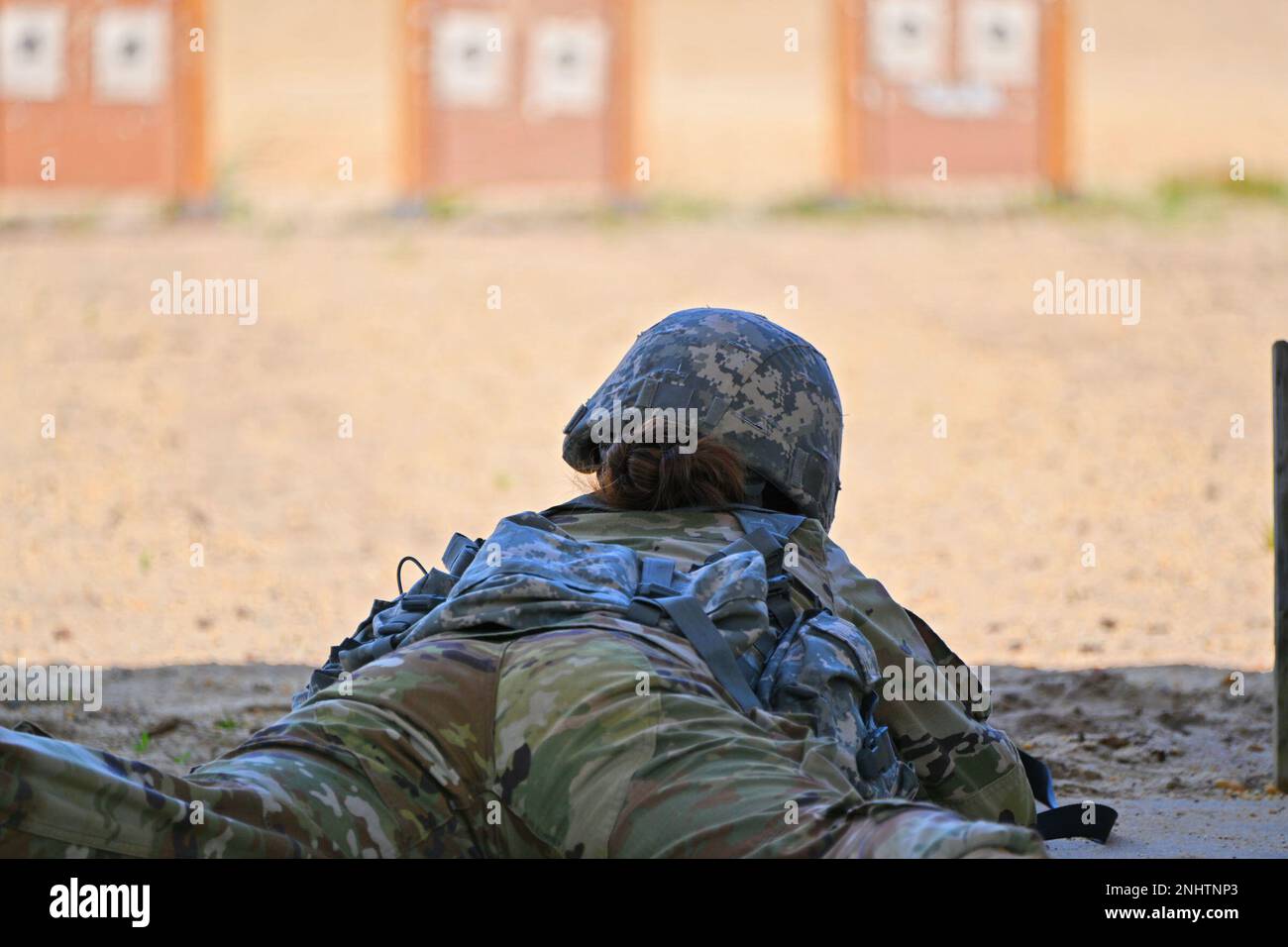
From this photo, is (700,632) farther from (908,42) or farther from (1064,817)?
(908,42)

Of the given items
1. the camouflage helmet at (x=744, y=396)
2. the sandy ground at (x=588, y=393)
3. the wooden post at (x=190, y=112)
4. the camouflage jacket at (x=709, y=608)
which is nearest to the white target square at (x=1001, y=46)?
the sandy ground at (x=588, y=393)

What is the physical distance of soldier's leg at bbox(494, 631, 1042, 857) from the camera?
7.80 feet

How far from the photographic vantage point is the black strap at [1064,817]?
3523 millimetres

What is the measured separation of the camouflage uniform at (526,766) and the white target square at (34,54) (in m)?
9.90

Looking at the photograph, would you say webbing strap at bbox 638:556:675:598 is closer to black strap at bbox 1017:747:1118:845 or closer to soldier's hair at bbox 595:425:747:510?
soldier's hair at bbox 595:425:747:510

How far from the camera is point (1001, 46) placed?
12.4 m

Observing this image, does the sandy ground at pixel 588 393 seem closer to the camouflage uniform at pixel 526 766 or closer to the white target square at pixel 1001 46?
the white target square at pixel 1001 46

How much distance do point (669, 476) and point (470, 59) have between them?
9337mm

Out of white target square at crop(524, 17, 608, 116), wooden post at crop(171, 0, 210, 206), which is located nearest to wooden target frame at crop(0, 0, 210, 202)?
wooden post at crop(171, 0, 210, 206)

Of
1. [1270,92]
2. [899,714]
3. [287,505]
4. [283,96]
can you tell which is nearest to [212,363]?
[287,505]

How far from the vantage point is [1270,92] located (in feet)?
94.6
